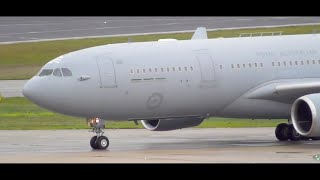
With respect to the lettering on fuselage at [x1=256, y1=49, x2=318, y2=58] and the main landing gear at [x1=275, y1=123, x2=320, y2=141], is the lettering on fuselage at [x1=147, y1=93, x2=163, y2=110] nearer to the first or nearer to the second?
the lettering on fuselage at [x1=256, y1=49, x2=318, y2=58]

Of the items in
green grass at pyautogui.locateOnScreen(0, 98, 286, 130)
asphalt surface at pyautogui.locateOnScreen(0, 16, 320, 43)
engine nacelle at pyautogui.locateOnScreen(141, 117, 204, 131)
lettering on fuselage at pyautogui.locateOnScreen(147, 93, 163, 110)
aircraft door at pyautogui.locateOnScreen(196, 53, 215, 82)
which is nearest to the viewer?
lettering on fuselage at pyautogui.locateOnScreen(147, 93, 163, 110)

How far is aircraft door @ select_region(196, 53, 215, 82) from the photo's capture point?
1422 inches

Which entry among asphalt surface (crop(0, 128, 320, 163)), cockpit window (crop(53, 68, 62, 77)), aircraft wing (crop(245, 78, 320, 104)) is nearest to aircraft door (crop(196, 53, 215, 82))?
aircraft wing (crop(245, 78, 320, 104))

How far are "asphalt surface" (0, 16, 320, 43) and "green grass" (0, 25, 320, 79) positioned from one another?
8.87ft

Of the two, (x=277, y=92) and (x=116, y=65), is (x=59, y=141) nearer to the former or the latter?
(x=116, y=65)

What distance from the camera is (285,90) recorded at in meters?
36.5

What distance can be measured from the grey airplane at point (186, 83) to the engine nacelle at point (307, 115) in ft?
0.10

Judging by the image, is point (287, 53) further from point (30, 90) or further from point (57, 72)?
point (30, 90)

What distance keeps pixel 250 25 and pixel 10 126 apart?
39.3 metres

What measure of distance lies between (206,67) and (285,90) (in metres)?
2.83

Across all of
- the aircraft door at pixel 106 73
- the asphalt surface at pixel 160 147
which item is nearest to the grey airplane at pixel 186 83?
the aircraft door at pixel 106 73

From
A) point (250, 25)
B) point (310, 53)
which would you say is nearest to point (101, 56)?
point (310, 53)

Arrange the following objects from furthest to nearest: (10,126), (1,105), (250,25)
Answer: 1. (250,25)
2. (1,105)
3. (10,126)

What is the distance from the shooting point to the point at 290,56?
1492 inches
